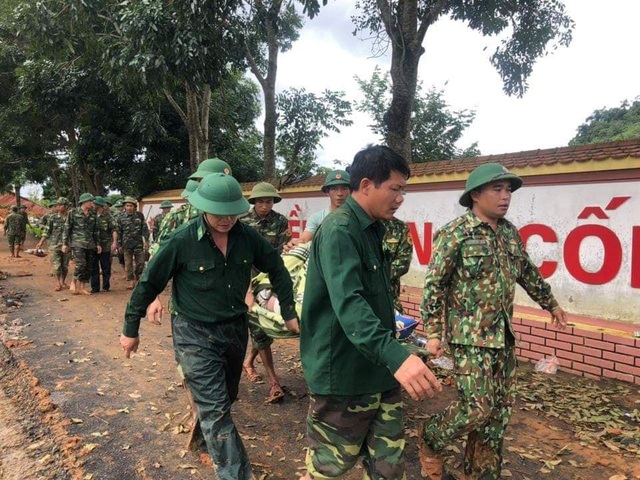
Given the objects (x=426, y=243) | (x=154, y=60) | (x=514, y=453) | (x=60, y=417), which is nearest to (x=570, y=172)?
(x=426, y=243)

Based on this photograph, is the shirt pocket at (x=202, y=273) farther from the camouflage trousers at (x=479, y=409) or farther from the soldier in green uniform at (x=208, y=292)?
the camouflage trousers at (x=479, y=409)

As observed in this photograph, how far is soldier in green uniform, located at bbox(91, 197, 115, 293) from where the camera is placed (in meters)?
9.29

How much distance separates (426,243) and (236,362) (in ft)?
12.0

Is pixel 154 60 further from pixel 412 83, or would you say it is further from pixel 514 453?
pixel 514 453

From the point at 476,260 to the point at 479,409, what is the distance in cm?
79

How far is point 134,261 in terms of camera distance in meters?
10.3

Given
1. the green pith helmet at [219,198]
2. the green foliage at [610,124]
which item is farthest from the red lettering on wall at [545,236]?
the green foliage at [610,124]

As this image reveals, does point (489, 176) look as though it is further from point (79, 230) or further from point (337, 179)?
point (79, 230)

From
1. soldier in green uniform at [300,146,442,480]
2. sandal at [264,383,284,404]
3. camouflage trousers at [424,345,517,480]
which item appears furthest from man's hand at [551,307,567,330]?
sandal at [264,383,284,404]

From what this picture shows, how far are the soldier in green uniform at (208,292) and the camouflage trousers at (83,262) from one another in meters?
6.95

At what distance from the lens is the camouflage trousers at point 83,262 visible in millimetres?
8891

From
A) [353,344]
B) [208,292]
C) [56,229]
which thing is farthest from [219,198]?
[56,229]

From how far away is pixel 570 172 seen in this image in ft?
15.1

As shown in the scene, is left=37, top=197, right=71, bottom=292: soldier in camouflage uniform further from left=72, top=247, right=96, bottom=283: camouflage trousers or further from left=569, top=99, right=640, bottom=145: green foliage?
left=569, top=99, right=640, bottom=145: green foliage
